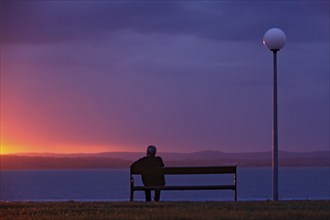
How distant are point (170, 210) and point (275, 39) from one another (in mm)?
6526

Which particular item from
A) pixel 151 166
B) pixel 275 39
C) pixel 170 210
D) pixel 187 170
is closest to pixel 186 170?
pixel 187 170

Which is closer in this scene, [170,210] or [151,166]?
[170,210]

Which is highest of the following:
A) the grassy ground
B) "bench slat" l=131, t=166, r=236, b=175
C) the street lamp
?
the street lamp

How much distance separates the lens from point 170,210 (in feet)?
52.5

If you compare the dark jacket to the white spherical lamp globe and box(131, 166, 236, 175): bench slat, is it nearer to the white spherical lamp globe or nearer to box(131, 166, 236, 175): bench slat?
box(131, 166, 236, 175): bench slat

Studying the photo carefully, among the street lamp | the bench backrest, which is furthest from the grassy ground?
the bench backrest

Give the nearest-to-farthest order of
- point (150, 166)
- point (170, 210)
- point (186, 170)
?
1. point (170, 210)
2. point (186, 170)
3. point (150, 166)

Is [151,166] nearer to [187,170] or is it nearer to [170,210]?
[187,170]

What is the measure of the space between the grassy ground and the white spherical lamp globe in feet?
14.6

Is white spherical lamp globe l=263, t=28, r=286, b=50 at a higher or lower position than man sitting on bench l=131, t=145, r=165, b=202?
higher

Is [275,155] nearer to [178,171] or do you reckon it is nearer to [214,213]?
[178,171]

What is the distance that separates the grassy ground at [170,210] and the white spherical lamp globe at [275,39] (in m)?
4.45

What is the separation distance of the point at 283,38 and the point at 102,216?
7.89 m

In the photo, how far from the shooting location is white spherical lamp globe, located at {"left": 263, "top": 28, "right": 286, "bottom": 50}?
2089cm
